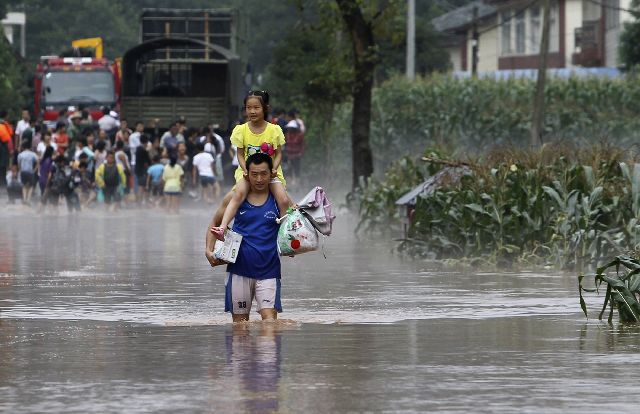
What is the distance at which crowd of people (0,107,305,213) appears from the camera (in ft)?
130

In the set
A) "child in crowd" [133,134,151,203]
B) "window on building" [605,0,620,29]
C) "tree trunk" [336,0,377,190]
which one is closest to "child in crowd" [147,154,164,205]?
"child in crowd" [133,134,151,203]

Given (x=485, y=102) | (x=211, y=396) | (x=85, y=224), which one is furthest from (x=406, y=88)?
(x=211, y=396)

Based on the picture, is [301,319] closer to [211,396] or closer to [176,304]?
[176,304]

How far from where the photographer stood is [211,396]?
10039 mm

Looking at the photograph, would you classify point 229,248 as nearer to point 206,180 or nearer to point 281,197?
point 281,197

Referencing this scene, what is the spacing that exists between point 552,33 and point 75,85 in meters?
28.3

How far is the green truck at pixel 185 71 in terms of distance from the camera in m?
49.1

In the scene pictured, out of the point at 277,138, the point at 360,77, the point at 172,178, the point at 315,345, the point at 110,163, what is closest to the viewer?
the point at 315,345

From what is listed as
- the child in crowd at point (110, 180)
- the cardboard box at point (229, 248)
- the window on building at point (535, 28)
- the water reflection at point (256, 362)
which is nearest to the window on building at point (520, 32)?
the window on building at point (535, 28)

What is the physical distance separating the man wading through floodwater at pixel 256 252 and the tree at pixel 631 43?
44088 mm

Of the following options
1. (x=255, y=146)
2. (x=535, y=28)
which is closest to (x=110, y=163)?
(x=255, y=146)

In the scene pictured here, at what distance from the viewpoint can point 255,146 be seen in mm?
15211

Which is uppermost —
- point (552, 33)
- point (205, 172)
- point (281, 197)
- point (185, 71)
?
point (552, 33)

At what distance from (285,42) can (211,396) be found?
48.5m
